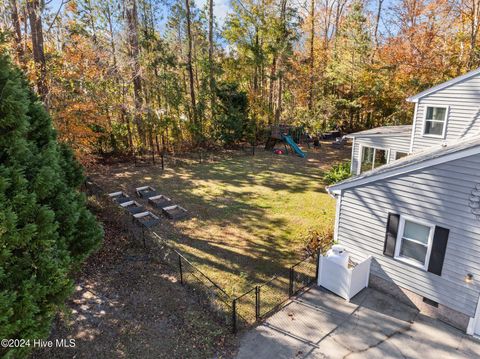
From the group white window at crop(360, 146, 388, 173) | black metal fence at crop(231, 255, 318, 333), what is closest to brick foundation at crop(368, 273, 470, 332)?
black metal fence at crop(231, 255, 318, 333)

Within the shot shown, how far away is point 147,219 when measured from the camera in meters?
12.0

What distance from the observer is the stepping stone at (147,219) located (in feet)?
37.6

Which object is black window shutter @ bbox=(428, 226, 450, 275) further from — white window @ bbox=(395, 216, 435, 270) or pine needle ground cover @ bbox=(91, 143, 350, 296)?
pine needle ground cover @ bbox=(91, 143, 350, 296)

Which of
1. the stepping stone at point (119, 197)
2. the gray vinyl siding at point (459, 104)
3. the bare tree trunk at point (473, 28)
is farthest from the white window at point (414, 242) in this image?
the bare tree trunk at point (473, 28)

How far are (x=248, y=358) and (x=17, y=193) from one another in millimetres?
5296

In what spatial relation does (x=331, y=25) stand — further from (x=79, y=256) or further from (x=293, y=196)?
(x=79, y=256)

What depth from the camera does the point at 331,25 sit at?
117 ft

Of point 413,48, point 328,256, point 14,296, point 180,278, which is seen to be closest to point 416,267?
point 328,256

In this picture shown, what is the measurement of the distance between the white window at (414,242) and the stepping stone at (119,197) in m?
11.3

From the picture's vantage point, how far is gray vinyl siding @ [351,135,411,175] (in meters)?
14.3

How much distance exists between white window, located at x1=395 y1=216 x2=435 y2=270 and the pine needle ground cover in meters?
3.37

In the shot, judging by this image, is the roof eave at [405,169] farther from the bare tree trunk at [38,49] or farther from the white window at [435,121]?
the bare tree trunk at [38,49]

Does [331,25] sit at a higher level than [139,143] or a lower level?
higher

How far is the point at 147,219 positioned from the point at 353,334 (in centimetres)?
861
